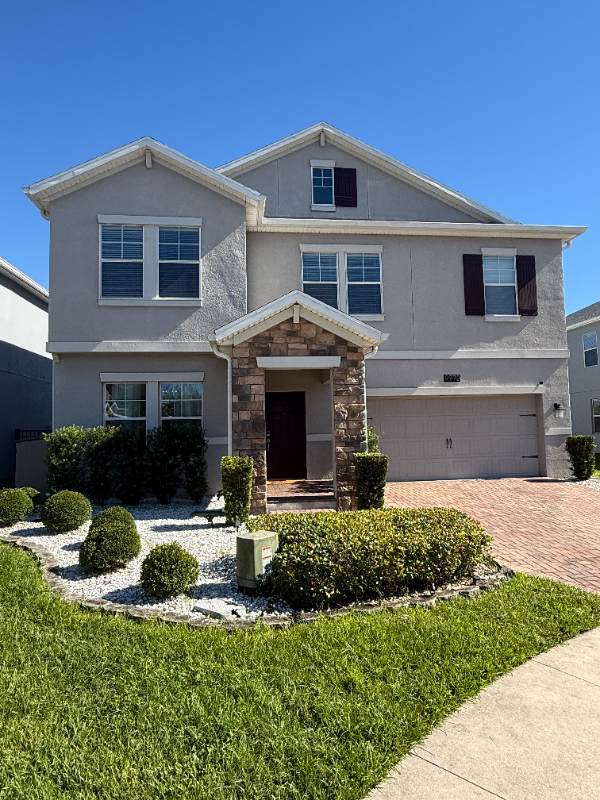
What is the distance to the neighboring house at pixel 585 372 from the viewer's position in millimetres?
25573

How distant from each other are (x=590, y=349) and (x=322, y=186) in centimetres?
1663

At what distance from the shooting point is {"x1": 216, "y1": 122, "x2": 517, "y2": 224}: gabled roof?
633 inches

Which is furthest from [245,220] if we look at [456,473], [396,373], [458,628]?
[458,628]

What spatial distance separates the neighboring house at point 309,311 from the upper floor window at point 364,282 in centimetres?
4

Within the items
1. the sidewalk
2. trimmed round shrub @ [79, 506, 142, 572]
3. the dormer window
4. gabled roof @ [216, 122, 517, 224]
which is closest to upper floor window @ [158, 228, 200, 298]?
gabled roof @ [216, 122, 517, 224]

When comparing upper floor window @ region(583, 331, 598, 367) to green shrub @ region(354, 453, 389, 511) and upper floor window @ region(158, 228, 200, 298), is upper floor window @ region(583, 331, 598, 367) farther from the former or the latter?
upper floor window @ region(158, 228, 200, 298)

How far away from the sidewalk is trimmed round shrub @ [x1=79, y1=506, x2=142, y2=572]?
4.81 meters

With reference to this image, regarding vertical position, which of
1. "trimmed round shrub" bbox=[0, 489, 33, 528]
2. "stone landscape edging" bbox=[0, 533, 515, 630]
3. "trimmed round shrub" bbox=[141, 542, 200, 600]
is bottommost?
"stone landscape edging" bbox=[0, 533, 515, 630]

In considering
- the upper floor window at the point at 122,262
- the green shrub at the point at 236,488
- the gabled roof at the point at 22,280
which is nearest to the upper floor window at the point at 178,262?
the upper floor window at the point at 122,262

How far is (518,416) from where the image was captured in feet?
52.7

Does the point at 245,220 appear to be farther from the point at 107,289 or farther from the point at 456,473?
the point at 456,473

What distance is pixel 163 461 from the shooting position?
12.0 meters

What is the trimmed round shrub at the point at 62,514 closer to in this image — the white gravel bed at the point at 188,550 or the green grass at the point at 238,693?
the white gravel bed at the point at 188,550

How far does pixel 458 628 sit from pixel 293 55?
10651mm
